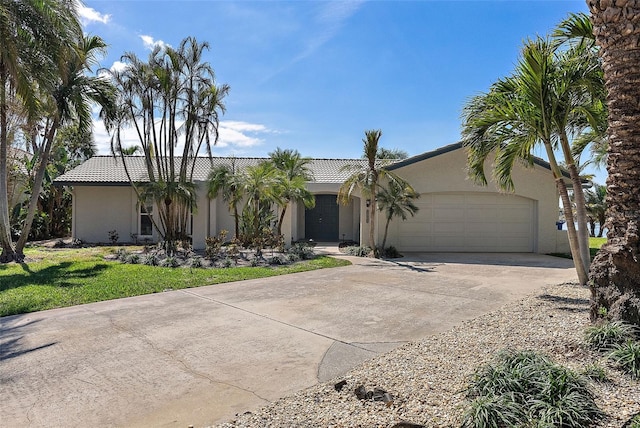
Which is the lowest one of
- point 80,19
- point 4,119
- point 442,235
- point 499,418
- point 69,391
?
point 69,391

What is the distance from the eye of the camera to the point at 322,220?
21.4 meters

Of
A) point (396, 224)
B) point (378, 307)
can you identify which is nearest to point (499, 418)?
point (378, 307)

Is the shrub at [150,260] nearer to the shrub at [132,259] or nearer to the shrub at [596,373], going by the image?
the shrub at [132,259]

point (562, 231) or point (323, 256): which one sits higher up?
point (562, 231)

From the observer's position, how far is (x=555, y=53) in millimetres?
7414

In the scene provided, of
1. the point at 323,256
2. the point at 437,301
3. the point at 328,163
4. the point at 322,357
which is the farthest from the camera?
the point at 328,163

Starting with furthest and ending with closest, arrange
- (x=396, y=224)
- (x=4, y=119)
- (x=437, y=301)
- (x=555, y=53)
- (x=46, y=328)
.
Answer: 1. (x=396, y=224)
2. (x=4, y=119)
3. (x=437, y=301)
4. (x=555, y=53)
5. (x=46, y=328)

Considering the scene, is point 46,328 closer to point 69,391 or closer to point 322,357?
point 69,391

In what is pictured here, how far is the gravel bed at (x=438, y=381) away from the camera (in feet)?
10.7

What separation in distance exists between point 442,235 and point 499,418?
1453 cm

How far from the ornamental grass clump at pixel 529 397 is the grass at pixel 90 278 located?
7244 mm

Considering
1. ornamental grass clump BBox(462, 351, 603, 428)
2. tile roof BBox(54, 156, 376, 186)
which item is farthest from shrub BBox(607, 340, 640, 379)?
tile roof BBox(54, 156, 376, 186)

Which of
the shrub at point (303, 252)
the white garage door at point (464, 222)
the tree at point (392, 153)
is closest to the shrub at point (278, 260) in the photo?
the shrub at point (303, 252)

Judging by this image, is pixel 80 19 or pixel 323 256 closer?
pixel 80 19
